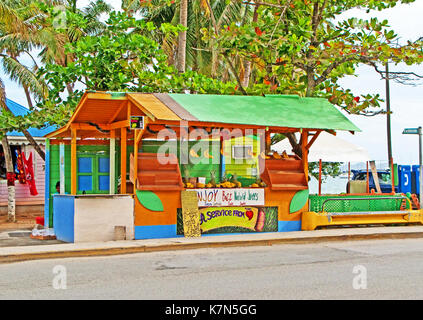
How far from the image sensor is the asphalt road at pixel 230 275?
309 inches

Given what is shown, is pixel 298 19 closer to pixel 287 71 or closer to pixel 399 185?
pixel 287 71

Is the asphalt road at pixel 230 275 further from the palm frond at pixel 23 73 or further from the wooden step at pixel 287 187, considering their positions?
the palm frond at pixel 23 73

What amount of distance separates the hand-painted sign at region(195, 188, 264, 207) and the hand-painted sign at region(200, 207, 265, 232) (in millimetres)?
129

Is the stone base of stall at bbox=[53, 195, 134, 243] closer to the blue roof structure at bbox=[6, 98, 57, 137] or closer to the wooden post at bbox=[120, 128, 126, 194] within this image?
the wooden post at bbox=[120, 128, 126, 194]

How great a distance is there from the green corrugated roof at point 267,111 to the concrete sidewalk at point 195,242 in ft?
8.62

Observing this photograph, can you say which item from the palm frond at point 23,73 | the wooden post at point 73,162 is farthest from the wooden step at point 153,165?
the palm frond at point 23,73

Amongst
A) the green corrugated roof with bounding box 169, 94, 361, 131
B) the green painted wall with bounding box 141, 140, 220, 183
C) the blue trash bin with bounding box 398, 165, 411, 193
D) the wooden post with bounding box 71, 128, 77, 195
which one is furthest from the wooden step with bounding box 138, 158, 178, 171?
the blue trash bin with bounding box 398, 165, 411, 193

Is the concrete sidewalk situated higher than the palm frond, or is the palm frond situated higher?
the palm frond

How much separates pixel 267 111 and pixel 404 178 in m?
10.5

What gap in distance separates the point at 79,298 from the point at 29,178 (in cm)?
1708

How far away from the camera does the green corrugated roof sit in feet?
46.7

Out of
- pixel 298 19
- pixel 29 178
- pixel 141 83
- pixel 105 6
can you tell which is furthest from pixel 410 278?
pixel 105 6

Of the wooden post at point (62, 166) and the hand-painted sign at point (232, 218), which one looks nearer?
the hand-painted sign at point (232, 218)

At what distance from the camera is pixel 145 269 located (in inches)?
396
